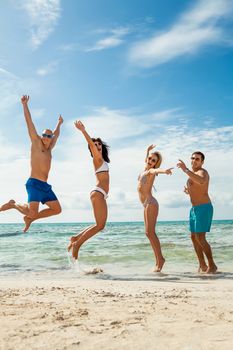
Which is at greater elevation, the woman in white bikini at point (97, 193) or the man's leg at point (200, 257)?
the woman in white bikini at point (97, 193)

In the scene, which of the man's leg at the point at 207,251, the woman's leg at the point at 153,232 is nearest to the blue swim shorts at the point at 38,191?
the woman's leg at the point at 153,232

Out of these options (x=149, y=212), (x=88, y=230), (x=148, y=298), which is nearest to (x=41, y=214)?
(x=88, y=230)

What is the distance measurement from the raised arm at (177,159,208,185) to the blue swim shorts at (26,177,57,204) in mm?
2454

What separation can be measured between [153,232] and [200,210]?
95cm

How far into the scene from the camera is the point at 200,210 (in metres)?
7.22

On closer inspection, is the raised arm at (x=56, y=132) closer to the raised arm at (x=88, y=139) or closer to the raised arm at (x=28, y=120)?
the raised arm at (x=28, y=120)

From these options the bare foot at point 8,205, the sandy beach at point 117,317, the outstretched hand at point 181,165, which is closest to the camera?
the sandy beach at point 117,317

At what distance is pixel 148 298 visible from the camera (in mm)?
4477

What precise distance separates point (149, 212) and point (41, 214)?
6.50 feet

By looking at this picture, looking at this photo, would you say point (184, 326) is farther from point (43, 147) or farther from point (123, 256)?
point (123, 256)

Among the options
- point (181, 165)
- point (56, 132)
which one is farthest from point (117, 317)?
point (56, 132)

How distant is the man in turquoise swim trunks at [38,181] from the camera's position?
285 inches

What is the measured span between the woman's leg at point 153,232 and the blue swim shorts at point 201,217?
699mm

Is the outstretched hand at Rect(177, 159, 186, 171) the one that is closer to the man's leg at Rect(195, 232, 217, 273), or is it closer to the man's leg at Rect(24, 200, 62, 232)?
the man's leg at Rect(195, 232, 217, 273)
